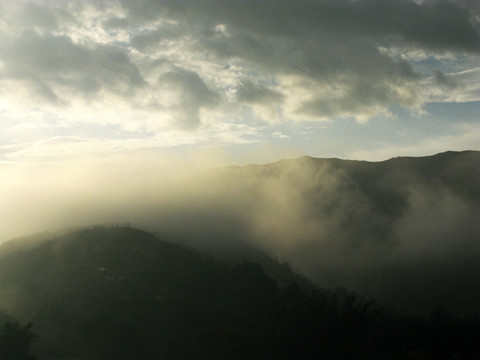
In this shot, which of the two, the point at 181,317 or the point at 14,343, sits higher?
the point at 14,343

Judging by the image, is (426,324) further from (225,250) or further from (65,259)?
(225,250)

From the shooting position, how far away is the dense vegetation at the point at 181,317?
6284 cm

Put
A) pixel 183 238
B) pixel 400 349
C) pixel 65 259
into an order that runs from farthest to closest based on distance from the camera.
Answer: pixel 183 238, pixel 65 259, pixel 400 349

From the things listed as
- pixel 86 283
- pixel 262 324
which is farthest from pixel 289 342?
pixel 86 283

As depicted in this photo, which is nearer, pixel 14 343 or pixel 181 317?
pixel 14 343

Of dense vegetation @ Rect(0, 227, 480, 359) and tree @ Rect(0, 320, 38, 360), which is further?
dense vegetation @ Rect(0, 227, 480, 359)

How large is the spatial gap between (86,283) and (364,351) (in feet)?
184

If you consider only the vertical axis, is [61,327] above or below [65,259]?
below

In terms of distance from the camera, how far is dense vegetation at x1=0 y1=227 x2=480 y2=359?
206 feet

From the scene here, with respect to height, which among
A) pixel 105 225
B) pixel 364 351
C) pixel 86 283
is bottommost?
pixel 364 351

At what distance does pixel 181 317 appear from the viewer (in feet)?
261

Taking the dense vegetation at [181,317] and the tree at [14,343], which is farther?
the dense vegetation at [181,317]

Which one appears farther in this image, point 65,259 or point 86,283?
point 65,259

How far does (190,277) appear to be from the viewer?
98.4 meters
